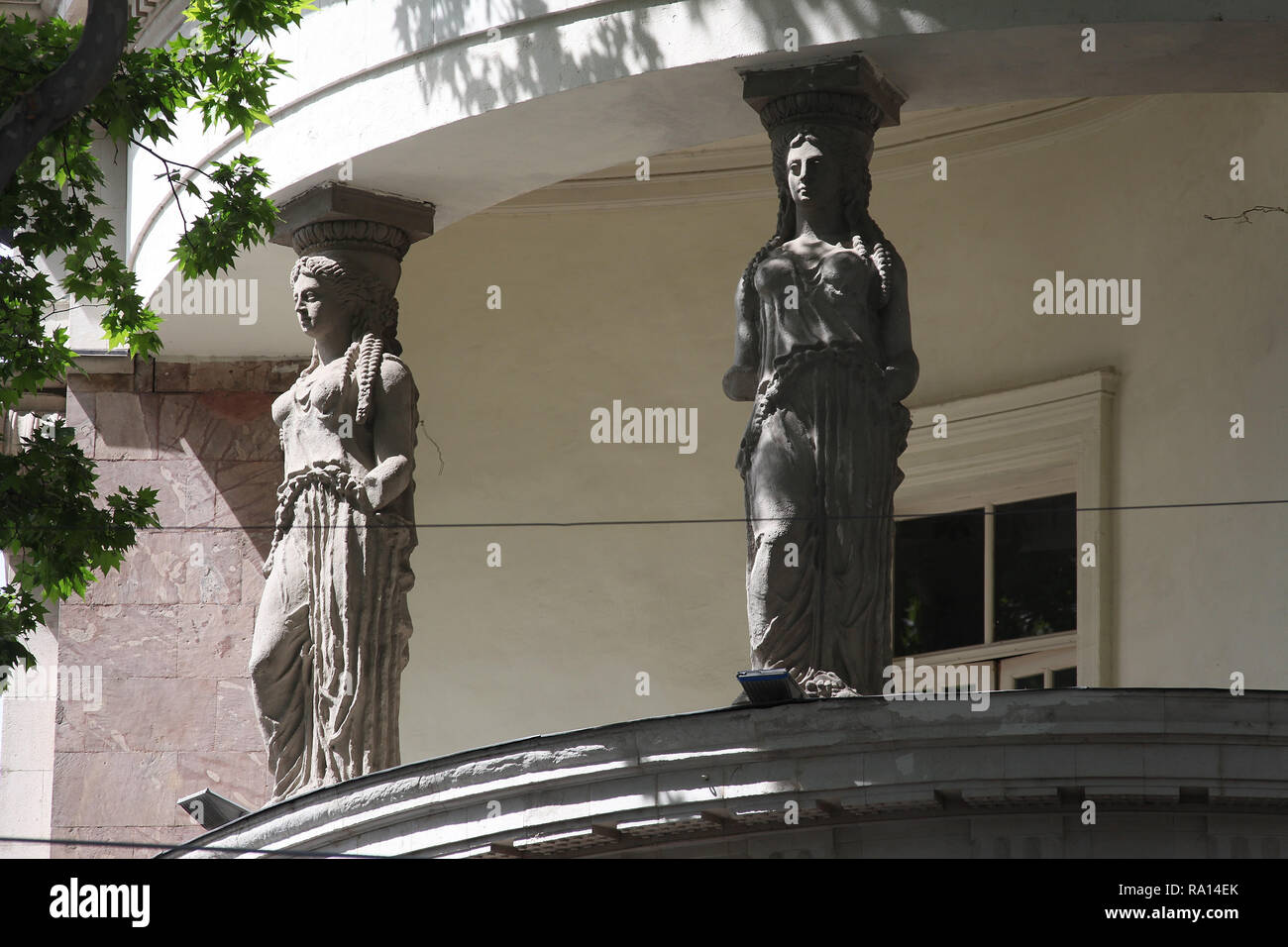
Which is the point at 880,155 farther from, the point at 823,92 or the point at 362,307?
the point at 823,92

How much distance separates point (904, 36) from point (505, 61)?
81.0 inches

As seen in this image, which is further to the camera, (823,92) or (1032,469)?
(1032,469)

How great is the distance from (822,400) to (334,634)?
286cm

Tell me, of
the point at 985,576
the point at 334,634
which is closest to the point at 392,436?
the point at 334,634

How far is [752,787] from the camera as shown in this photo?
9.33m

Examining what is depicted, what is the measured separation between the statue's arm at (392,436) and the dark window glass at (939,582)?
172 inches

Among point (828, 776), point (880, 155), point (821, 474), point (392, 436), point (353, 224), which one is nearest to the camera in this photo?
point (828, 776)

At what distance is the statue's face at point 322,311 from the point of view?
1198 cm

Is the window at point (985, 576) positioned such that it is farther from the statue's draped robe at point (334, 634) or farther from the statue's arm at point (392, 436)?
the statue's draped robe at point (334, 634)

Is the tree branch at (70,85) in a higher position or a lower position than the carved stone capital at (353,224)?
lower

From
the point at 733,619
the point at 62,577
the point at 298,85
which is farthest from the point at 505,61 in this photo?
the point at 733,619

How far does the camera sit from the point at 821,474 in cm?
1010

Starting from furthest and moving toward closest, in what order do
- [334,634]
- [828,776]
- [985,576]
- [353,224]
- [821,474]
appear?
[985,576] → [353,224] → [334,634] → [821,474] → [828,776]

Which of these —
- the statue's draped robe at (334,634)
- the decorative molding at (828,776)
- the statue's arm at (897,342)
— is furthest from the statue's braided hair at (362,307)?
the statue's arm at (897,342)
